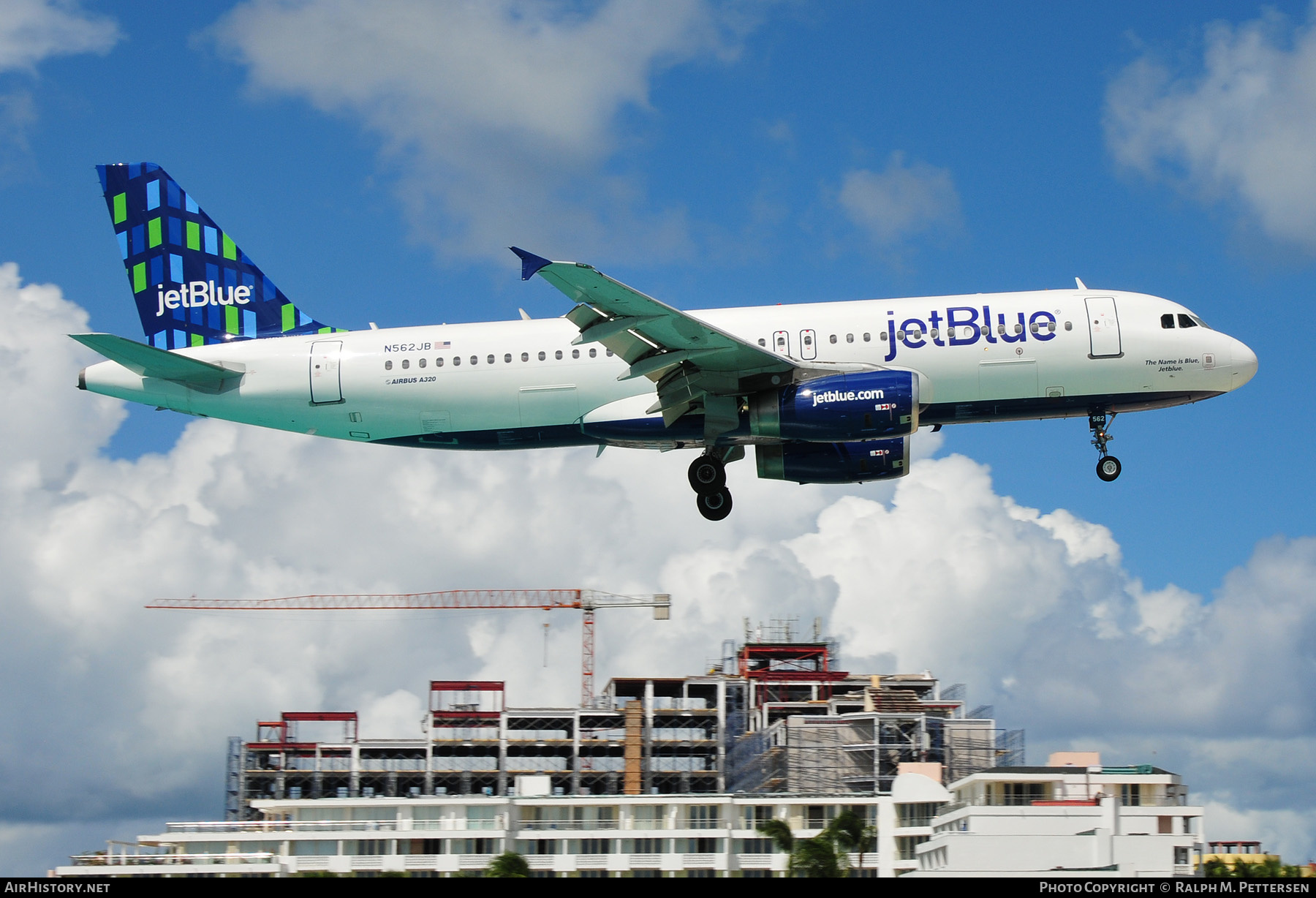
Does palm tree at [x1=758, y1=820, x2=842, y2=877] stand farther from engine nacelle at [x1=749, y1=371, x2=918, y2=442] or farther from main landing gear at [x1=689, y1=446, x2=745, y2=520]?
engine nacelle at [x1=749, y1=371, x2=918, y2=442]

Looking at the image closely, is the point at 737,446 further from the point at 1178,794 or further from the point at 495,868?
the point at 1178,794

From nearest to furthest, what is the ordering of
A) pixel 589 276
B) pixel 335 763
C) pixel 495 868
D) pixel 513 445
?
pixel 589 276 → pixel 513 445 → pixel 495 868 → pixel 335 763

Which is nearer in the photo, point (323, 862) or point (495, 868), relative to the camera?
point (495, 868)

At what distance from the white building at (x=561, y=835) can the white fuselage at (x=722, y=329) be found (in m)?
25.7

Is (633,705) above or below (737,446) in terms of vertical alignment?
below

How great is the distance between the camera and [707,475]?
3728 cm

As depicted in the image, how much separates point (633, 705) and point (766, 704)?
37.1ft

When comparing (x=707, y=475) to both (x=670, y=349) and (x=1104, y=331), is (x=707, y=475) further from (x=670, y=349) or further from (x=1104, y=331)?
(x=1104, y=331)

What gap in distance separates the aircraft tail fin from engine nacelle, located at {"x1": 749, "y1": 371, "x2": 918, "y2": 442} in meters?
14.6

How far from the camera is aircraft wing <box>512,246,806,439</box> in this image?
30984 millimetres

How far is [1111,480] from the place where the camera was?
1470 inches

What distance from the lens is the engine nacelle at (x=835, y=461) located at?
3691cm

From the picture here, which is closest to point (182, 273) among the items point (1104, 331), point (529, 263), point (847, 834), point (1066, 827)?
point (529, 263)
